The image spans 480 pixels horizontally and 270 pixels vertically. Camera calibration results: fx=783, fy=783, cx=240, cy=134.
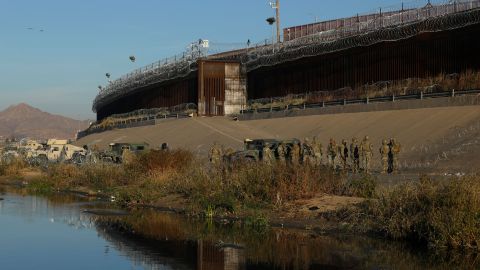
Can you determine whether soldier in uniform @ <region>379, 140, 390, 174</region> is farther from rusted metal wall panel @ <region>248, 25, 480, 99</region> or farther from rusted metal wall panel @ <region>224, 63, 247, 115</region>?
rusted metal wall panel @ <region>224, 63, 247, 115</region>

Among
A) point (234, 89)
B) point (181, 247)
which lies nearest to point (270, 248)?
point (181, 247)

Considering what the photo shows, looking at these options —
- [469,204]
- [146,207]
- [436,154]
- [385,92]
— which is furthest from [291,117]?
[469,204]

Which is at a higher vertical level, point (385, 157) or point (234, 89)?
point (234, 89)

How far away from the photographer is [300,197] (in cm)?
2370

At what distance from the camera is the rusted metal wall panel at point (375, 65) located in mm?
52188

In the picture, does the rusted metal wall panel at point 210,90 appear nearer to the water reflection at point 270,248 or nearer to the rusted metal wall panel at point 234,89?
the rusted metal wall panel at point 234,89

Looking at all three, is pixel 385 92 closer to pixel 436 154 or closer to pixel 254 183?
pixel 436 154

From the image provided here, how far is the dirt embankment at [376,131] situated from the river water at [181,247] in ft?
46.8

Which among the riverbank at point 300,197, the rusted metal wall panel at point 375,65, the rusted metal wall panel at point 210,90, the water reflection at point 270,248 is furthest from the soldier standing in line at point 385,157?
the rusted metal wall panel at point 210,90

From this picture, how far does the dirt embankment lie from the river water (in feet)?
46.8

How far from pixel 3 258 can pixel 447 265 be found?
9.28 meters

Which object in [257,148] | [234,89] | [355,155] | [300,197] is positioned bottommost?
[300,197]

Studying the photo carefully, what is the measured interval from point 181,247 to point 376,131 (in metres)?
30.7

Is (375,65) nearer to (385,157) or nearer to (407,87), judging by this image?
(407,87)
